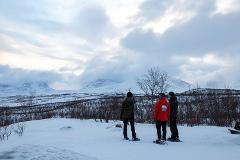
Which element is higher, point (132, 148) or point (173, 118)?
point (173, 118)

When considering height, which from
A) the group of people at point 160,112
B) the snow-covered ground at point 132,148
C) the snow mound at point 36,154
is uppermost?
the group of people at point 160,112

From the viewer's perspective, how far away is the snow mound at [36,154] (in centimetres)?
880

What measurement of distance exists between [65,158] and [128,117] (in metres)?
6.65

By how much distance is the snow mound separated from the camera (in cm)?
880

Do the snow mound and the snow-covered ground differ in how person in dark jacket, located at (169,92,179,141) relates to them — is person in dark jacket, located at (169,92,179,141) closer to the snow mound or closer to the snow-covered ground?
the snow-covered ground

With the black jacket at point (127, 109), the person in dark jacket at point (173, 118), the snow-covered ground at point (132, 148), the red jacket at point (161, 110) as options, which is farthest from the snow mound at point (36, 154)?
the person in dark jacket at point (173, 118)

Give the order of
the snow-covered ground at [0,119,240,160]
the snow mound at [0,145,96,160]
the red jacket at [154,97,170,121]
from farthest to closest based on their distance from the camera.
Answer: the red jacket at [154,97,170,121]
the snow-covered ground at [0,119,240,160]
the snow mound at [0,145,96,160]

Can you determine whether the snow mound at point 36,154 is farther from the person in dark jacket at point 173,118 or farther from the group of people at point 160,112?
the person in dark jacket at point 173,118

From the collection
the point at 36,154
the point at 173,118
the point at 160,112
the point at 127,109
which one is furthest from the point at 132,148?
the point at 36,154

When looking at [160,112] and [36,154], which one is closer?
[36,154]

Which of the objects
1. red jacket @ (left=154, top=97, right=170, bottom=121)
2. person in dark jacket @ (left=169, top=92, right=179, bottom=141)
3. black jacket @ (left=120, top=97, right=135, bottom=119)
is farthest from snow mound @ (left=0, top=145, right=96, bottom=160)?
person in dark jacket @ (left=169, top=92, right=179, bottom=141)

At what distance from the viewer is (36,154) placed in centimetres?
898

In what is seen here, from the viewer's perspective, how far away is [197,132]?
1836cm

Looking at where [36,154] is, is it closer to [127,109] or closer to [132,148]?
[132,148]
